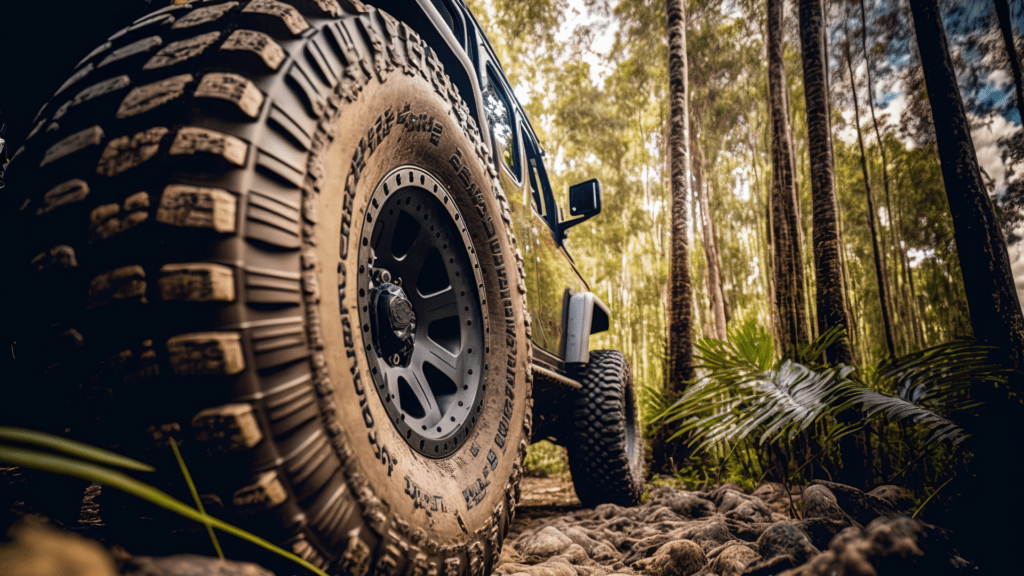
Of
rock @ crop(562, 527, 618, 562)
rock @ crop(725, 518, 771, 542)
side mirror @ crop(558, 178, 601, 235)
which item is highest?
side mirror @ crop(558, 178, 601, 235)

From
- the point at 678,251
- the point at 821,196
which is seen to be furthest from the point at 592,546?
the point at 678,251

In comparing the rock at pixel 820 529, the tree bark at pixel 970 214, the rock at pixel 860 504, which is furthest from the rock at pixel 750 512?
the tree bark at pixel 970 214

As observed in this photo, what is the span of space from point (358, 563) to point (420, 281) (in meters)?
0.94

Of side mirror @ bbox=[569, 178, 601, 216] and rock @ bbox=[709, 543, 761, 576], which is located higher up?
side mirror @ bbox=[569, 178, 601, 216]

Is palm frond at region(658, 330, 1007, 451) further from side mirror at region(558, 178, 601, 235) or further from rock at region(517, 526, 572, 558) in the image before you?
side mirror at region(558, 178, 601, 235)

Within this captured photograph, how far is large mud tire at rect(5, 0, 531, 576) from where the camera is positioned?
2.32 feet

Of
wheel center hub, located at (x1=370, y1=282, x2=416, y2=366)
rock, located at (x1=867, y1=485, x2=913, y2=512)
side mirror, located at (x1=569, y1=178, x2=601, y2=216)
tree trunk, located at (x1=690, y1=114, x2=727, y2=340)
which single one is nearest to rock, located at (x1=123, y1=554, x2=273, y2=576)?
wheel center hub, located at (x1=370, y1=282, x2=416, y2=366)

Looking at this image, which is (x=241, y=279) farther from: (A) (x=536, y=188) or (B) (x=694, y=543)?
(A) (x=536, y=188)

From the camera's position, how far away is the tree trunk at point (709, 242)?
997 centimetres

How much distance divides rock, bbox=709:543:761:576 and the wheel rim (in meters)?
0.80

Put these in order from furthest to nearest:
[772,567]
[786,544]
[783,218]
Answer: [783,218] < [786,544] < [772,567]

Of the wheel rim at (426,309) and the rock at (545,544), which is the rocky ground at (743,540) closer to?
the rock at (545,544)

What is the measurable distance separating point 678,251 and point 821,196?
5.79 feet

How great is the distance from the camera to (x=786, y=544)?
1222 mm
